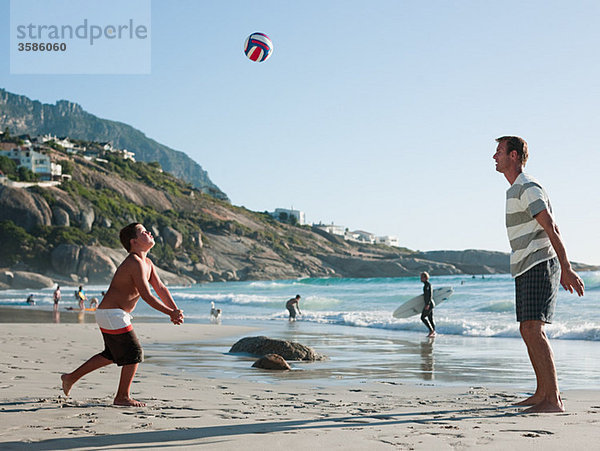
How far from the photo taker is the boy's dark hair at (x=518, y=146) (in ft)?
17.4

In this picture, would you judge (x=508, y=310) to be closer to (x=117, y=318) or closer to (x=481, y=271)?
(x=117, y=318)

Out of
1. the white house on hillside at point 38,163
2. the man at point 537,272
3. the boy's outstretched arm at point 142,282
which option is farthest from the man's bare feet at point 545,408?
the white house on hillside at point 38,163

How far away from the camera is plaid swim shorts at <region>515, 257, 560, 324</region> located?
4.91 m

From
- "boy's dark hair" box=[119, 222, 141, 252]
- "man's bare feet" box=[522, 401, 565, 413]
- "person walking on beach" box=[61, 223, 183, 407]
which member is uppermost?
"boy's dark hair" box=[119, 222, 141, 252]

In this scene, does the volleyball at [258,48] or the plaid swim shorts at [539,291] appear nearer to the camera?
the plaid swim shorts at [539,291]

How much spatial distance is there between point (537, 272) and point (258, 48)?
10931 mm

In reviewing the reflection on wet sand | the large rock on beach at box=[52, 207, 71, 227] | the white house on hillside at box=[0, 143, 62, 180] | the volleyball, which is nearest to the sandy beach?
the reflection on wet sand

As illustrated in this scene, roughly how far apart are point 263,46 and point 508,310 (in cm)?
1582

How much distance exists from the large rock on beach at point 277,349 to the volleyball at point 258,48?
690 centimetres

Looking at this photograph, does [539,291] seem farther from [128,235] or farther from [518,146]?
[128,235]

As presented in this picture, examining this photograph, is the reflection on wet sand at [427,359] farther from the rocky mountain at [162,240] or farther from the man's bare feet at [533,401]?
the rocky mountain at [162,240]

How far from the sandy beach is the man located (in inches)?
11.0

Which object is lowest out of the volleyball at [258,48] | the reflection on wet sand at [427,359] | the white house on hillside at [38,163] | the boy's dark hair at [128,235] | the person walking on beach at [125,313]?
the reflection on wet sand at [427,359]

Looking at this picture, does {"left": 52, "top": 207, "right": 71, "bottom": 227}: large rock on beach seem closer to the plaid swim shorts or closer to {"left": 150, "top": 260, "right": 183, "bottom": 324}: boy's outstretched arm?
{"left": 150, "top": 260, "right": 183, "bottom": 324}: boy's outstretched arm
